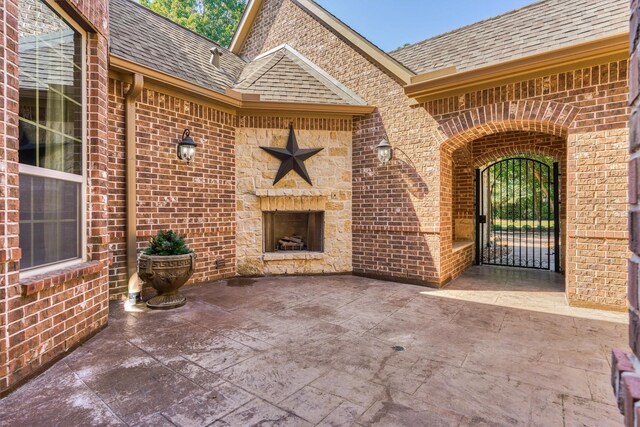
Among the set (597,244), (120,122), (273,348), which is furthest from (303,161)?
(597,244)

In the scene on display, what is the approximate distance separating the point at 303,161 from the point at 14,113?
4.10 metres

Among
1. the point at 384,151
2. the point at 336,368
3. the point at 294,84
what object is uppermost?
the point at 294,84

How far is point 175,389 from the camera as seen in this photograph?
7.56 feet

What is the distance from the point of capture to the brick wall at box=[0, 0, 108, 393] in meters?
2.25

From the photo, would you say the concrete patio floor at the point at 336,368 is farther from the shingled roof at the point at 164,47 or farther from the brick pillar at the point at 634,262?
the shingled roof at the point at 164,47

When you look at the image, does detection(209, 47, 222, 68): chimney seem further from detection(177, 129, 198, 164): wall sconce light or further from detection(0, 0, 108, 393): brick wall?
detection(0, 0, 108, 393): brick wall

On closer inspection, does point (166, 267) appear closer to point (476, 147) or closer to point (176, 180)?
point (176, 180)

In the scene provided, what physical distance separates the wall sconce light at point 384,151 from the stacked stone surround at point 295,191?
0.75 meters

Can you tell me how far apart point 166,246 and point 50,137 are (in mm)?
1744

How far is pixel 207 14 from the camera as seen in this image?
636 inches

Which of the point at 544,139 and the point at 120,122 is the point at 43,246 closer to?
the point at 120,122

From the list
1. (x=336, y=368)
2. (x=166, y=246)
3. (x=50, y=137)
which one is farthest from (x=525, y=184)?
(x=50, y=137)

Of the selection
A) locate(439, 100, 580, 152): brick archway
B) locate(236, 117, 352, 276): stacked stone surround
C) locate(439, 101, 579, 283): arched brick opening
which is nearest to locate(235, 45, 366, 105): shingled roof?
locate(236, 117, 352, 276): stacked stone surround

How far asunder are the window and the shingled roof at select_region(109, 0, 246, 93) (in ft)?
4.63
